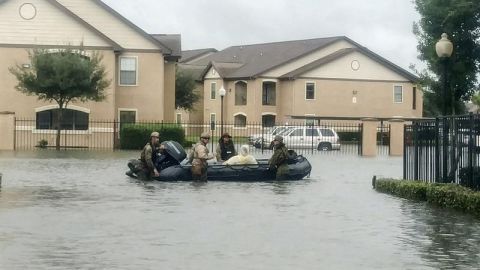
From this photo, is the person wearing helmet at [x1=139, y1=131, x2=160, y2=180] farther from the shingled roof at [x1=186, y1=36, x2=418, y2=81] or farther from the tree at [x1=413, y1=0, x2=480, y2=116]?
the shingled roof at [x1=186, y1=36, x2=418, y2=81]

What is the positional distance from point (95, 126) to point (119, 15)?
6.14 metres

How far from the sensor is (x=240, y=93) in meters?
81.9

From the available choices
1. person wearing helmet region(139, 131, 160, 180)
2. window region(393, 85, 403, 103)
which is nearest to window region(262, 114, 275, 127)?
window region(393, 85, 403, 103)

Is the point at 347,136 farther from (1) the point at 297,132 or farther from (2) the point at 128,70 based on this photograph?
(2) the point at 128,70

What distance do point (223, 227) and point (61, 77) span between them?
111ft

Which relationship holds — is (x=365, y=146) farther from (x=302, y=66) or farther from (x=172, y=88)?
(x=302, y=66)

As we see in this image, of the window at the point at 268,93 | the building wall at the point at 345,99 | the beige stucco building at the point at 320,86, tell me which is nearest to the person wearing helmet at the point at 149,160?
the beige stucco building at the point at 320,86

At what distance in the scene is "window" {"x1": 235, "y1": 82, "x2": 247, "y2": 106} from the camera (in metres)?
81.5

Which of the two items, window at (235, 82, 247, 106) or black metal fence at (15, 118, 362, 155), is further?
window at (235, 82, 247, 106)

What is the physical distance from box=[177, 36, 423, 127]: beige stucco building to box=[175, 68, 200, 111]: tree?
2489 millimetres

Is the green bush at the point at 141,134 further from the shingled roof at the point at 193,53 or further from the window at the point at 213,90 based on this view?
the shingled roof at the point at 193,53

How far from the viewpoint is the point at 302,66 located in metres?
78.5

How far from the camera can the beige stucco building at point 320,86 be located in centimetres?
7631

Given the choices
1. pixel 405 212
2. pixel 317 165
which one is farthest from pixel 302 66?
pixel 405 212
